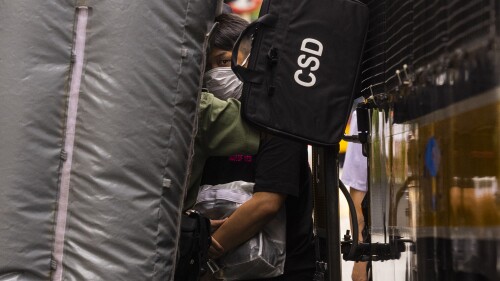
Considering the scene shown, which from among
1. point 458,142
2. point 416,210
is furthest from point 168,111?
point 458,142

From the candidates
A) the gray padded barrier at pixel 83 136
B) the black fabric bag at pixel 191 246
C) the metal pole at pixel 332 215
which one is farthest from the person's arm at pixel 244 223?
the gray padded barrier at pixel 83 136

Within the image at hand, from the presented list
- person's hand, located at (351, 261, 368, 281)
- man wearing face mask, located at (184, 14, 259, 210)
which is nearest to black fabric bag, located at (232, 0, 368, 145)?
man wearing face mask, located at (184, 14, 259, 210)

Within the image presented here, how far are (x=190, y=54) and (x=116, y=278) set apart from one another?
0.53 meters

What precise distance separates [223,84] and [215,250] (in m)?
0.54

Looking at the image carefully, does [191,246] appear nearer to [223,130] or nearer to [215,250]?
[223,130]

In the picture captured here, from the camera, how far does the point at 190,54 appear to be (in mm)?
1989

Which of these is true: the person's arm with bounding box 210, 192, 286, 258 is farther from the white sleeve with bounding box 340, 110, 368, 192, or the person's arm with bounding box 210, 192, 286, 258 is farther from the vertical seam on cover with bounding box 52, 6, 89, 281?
the white sleeve with bounding box 340, 110, 368, 192

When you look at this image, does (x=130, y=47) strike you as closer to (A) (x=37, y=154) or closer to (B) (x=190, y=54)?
(B) (x=190, y=54)

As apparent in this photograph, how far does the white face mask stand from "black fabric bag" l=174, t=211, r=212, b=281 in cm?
47

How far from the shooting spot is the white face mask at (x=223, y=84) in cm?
268

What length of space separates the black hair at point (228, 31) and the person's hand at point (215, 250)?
64 centimetres

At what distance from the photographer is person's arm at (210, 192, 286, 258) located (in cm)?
280

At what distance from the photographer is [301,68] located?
Answer: 2199 millimetres

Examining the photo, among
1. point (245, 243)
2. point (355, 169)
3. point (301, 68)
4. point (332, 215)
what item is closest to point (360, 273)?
point (355, 169)
